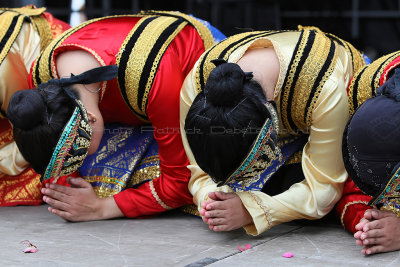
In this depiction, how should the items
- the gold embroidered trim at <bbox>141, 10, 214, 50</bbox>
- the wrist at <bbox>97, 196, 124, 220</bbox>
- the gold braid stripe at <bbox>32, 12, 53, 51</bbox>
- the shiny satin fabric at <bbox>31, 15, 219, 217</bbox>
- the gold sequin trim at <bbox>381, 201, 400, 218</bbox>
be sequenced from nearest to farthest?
the gold sequin trim at <bbox>381, 201, 400, 218</bbox>
the shiny satin fabric at <bbox>31, 15, 219, 217</bbox>
the wrist at <bbox>97, 196, 124, 220</bbox>
the gold embroidered trim at <bbox>141, 10, 214, 50</bbox>
the gold braid stripe at <bbox>32, 12, 53, 51</bbox>

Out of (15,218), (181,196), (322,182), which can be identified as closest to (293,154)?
(322,182)

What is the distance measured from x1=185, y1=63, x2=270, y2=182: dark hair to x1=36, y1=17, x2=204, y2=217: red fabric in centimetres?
38

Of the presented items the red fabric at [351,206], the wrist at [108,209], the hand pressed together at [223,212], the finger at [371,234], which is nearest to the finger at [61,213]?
the wrist at [108,209]

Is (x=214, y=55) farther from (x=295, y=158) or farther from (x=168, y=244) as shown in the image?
(x=168, y=244)

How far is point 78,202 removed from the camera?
2324 mm

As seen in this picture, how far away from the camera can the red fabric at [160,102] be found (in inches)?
89.3

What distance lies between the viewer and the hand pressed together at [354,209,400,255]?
5.98ft

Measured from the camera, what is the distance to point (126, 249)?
199 cm

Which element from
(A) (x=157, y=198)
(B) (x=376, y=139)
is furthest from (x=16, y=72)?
(B) (x=376, y=139)

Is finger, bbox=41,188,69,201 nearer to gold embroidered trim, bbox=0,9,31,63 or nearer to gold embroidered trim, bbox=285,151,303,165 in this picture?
gold embroidered trim, bbox=0,9,31,63

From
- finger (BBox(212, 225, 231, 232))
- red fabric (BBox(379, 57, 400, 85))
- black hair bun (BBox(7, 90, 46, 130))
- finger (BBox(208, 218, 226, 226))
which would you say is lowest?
finger (BBox(212, 225, 231, 232))

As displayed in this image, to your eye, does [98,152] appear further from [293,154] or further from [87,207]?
[293,154]

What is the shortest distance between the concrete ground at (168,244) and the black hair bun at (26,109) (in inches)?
15.2

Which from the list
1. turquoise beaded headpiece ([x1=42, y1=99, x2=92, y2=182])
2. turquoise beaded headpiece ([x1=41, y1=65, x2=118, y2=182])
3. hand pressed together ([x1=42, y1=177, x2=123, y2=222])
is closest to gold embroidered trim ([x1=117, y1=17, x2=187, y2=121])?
turquoise beaded headpiece ([x1=41, y1=65, x2=118, y2=182])
